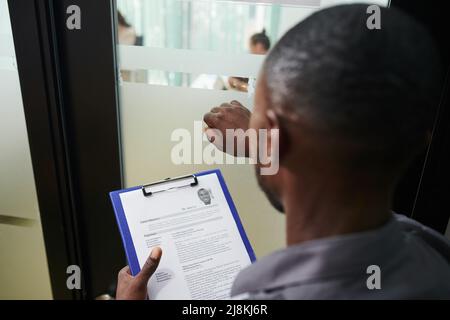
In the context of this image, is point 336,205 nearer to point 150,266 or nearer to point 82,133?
point 150,266

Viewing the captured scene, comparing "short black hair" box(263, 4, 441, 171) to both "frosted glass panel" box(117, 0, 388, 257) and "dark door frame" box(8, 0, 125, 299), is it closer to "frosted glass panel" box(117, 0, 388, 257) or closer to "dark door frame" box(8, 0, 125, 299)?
"frosted glass panel" box(117, 0, 388, 257)

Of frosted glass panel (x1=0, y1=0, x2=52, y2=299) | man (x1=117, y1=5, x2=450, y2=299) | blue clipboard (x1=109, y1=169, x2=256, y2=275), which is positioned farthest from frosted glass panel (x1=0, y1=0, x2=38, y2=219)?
man (x1=117, y1=5, x2=450, y2=299)

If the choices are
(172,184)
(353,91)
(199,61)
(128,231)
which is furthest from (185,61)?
(353,91)

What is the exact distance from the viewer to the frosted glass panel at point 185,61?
97cm

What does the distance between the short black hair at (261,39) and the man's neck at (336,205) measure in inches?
21.3

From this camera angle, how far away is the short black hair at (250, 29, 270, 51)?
3.25 feet

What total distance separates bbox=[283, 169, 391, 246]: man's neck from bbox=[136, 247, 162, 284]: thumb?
0.32 m

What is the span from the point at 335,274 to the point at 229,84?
0.64 metres

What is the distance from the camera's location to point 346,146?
0.49 meters

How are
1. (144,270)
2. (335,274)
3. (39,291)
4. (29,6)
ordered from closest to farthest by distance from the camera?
(335,274) < (144,270) < (29,6) < (39,291)

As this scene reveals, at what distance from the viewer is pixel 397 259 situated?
1.80ft

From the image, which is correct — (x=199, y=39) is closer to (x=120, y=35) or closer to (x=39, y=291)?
(x=120, y=35)

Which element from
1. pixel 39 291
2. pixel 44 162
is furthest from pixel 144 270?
pixel 39 291
